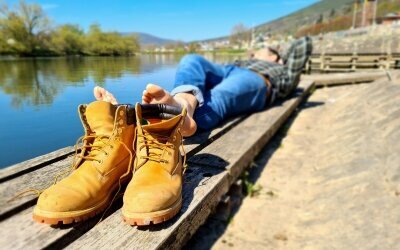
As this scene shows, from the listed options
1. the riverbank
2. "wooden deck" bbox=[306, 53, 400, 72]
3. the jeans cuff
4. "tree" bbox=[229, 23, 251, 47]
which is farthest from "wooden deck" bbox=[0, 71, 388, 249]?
"tree" bbox=[229, 23, 251, 47]

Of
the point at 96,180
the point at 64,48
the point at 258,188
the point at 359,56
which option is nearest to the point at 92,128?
the point at 96,180

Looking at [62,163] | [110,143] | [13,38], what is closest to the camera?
[110,143]

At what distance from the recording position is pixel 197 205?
1.34 m

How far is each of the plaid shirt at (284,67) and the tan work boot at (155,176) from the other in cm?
241

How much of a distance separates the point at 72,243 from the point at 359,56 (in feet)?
47.3

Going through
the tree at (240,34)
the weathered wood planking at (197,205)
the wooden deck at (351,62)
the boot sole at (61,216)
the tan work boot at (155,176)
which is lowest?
the weathered wood planking at (197,205)

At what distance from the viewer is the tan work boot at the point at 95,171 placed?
1.08 meters

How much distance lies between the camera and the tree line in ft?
113

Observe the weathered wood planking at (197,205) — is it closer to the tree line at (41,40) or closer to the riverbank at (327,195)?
the riverbank at (327,195)

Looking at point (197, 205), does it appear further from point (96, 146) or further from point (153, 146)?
point (96, 146)

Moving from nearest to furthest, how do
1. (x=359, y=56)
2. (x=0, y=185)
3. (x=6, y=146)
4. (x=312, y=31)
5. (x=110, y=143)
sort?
(x=110, y=143)
(x=0, y=185)
(x=6, y=146)
(x=359, y=56)
(x=312, y=31)

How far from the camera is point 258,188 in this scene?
2.72 meters

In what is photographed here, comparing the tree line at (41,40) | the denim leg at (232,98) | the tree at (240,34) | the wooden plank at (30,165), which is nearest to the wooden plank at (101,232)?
the wooden plank at (30,165)

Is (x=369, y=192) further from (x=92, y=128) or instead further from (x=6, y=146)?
(x=6, y=146)
